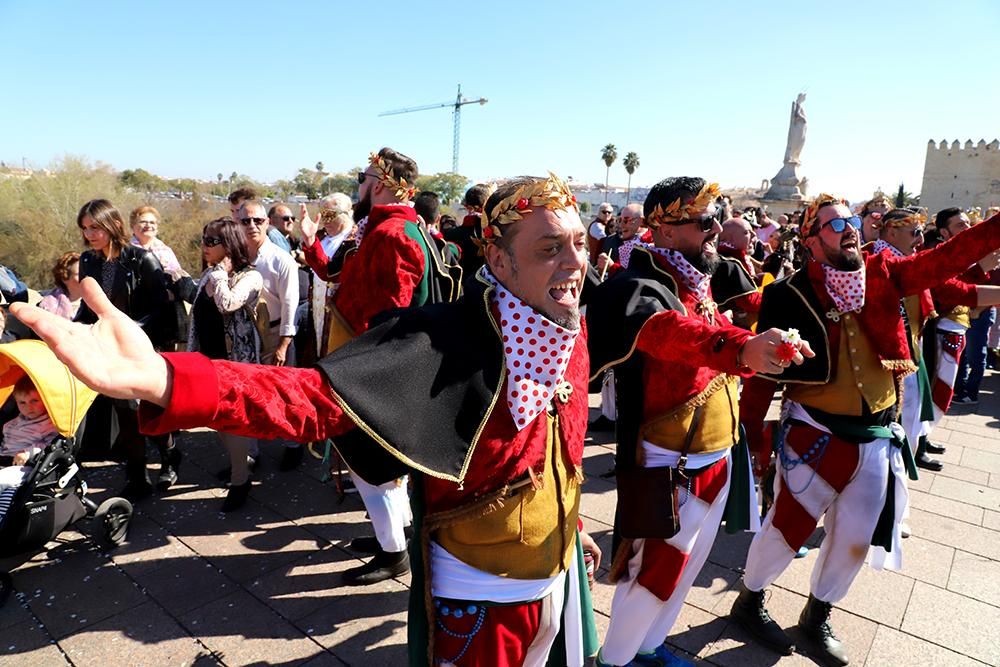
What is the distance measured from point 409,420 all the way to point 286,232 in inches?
294

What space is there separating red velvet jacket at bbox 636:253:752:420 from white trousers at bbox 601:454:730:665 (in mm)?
424

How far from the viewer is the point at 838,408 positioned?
304cm

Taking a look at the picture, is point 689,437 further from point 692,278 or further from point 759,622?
point 759,622

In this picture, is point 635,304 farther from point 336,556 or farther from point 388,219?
point 336,556

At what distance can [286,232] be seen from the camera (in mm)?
8266

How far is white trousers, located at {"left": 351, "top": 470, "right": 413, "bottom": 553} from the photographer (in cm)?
345

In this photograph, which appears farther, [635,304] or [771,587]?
[771,587]

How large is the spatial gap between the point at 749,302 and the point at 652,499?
1.43 metres

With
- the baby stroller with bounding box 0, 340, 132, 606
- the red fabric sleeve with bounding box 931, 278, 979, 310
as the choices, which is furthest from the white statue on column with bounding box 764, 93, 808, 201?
the baby stroller with bounding box 0, 340, 132, 606

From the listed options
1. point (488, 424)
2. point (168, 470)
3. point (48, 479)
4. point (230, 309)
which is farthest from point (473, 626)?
point (168, 470)

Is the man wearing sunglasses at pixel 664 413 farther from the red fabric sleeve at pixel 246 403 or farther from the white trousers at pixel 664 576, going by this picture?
the red fabric sleeve at pixel 246 403

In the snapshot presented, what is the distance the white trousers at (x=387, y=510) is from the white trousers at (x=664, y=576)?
1299 millimetres

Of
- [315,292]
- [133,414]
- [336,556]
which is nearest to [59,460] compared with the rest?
[133,414]

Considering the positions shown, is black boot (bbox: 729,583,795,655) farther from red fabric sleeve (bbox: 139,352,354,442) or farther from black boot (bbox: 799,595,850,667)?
red fabric sleeve (bbox: 139,352,354,442)
